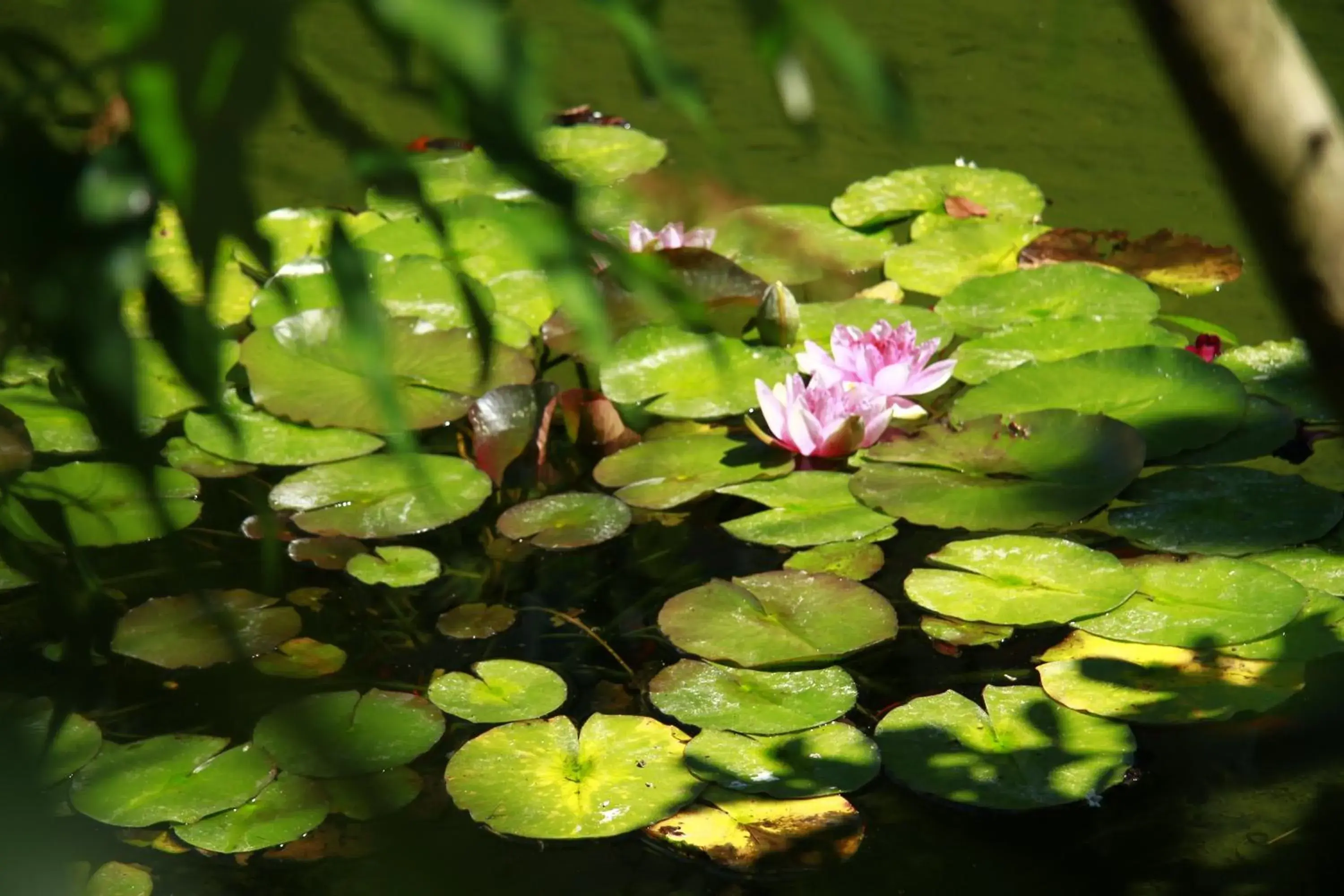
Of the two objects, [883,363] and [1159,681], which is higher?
[883,363]

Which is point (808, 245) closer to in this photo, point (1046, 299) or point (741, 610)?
point (1046, 299)

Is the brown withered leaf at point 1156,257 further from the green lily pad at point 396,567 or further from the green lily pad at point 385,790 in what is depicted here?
the green lily pad at point 385,790

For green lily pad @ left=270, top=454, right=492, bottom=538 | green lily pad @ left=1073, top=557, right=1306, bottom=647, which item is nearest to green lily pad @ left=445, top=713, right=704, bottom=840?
green lily pad @ left=270, top=454, right=492, bottom=538

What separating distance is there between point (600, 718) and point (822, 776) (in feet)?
0.73

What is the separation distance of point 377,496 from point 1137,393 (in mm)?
973

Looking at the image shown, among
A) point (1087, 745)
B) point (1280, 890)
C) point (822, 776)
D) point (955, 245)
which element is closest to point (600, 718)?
point (822, 776)

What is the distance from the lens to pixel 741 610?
58.9 inches

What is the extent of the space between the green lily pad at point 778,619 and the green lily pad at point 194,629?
0.41 metres

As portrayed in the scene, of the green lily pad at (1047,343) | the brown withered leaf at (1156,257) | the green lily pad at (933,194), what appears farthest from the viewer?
the green lily pad at (933,194)

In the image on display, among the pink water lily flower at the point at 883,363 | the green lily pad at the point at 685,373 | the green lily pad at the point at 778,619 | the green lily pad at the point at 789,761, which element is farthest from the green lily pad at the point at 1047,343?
the green lily pad at the point at 789,761

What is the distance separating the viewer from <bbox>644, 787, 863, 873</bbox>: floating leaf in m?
1.21

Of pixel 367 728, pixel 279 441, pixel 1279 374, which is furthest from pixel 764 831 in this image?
pixel 1279 374

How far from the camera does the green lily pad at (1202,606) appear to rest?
4.72ft

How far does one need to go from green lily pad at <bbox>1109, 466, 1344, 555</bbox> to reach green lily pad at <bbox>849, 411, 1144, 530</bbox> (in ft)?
0.18
